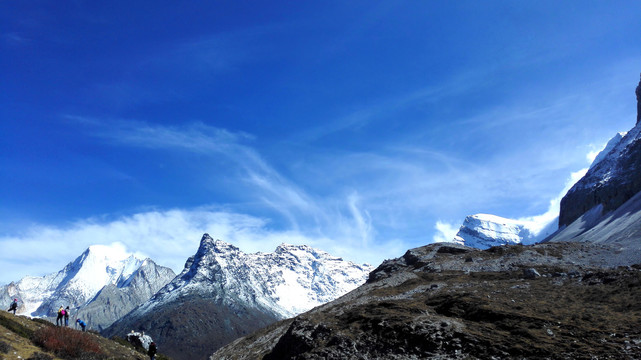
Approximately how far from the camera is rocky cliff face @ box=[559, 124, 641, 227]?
144250 mm

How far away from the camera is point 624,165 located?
514ft

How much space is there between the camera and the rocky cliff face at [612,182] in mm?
144250

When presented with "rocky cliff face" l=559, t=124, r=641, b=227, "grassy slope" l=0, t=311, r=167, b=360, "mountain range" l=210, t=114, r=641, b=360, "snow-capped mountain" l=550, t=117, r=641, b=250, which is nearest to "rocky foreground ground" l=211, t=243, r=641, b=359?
"mountain range" l=210, t=114, r=641, b=360

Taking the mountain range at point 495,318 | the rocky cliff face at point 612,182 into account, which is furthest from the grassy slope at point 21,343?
the rocky cliff face at point 612,182

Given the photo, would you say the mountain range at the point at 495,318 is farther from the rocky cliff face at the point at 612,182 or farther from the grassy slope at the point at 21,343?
the rocky cliff face at the point at 612,182

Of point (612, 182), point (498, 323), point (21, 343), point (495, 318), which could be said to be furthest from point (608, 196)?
point (21, 343)

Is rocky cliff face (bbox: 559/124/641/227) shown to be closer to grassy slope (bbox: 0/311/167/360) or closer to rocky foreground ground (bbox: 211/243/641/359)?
rocky foreground ground (bbox: 211/243/641/359)

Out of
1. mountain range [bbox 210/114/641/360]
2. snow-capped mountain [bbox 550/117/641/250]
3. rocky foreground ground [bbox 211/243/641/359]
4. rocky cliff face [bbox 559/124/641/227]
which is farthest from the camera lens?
rocky cliff face [bbox 559/124/641/227]

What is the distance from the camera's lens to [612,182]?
15800 cm

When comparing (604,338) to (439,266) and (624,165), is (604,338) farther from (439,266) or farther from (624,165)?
(624,165)

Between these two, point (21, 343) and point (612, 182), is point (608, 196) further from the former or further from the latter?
point (21, 343)

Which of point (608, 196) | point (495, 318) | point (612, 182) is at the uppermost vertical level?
point (612, 182)

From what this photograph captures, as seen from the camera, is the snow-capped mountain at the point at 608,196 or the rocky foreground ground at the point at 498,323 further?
the snow-capped mountain at the point at 608,196

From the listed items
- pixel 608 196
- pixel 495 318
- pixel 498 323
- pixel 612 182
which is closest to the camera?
pixel 498 323
